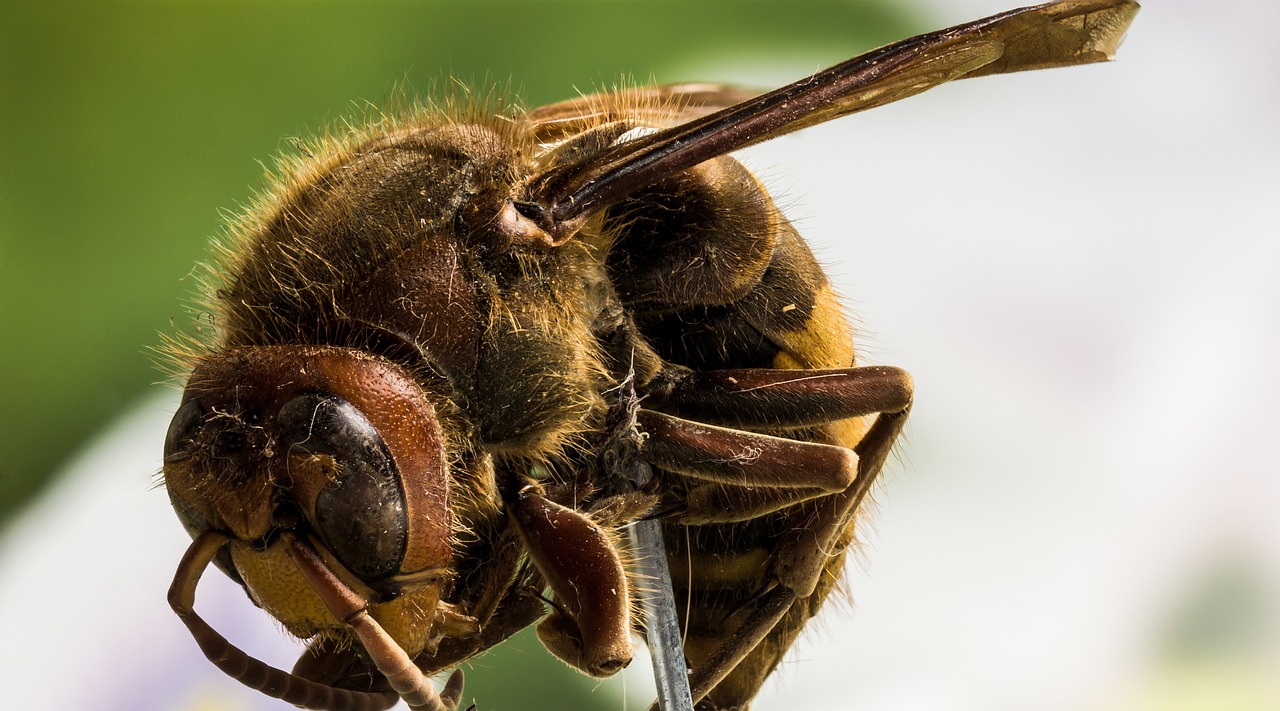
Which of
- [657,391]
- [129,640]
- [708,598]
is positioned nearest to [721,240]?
[657,391]

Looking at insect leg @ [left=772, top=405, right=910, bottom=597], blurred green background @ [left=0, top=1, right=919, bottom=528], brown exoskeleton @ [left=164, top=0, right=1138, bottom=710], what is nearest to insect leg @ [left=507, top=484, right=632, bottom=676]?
brown exoskeleton @ [left=164, top=0, right=1138, bottom=710]

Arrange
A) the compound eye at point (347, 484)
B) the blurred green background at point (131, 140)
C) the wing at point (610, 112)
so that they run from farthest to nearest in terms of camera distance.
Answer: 1. the blurred green background at point (131, 140)
2. the wing at point (610, 112)
3. the compound eye at point (347, 484)

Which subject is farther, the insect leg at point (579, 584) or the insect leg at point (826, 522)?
the insect leg at point (826, 522)

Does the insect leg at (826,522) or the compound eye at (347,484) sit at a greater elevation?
the compound eye at (347,484)

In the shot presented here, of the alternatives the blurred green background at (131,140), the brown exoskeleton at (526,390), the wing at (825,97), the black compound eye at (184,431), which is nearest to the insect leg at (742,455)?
the brown exoskeleton at (526,390)

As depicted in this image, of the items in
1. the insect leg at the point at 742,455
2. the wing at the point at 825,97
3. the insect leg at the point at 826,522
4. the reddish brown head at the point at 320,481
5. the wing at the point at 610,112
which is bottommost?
the insect leg at the point at 826,522

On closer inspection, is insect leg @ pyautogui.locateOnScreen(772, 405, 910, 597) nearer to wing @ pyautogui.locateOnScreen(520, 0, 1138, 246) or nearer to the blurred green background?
wing @ pyautogui.locateOnScreen(520, 0, 1138, 246)

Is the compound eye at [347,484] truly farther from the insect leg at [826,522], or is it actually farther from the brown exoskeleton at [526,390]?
the insect leg at [826,522]
